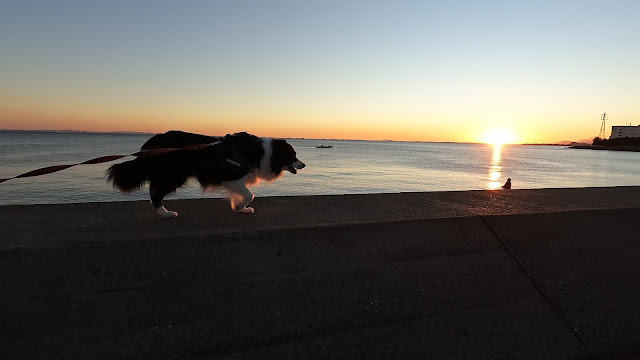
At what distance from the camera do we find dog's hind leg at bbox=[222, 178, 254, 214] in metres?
4.87

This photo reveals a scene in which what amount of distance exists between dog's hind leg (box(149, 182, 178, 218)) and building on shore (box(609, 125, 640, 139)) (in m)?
192

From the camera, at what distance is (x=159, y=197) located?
4.52 metres

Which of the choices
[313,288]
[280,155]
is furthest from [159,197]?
[313,288]

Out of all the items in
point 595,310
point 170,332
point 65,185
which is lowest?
point 65,185

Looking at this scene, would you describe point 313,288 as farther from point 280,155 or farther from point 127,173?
point 127,173

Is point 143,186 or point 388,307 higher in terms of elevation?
point 143,186

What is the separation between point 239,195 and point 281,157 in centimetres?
93

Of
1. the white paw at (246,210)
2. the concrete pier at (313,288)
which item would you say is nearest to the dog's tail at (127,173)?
the concrete pier at (313,288)

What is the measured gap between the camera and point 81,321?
90.0 inches

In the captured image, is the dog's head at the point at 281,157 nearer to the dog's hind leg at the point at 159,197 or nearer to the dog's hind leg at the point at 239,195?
the dog's hind leg at the point at 239,195

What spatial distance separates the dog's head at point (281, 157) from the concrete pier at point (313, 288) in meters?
1.41

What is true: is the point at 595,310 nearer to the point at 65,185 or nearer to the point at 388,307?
the point at 388,307

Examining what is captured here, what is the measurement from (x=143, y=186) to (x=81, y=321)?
106 inches

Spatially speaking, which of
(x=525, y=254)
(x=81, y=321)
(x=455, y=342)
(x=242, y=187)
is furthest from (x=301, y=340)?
(x=242, y=187)
